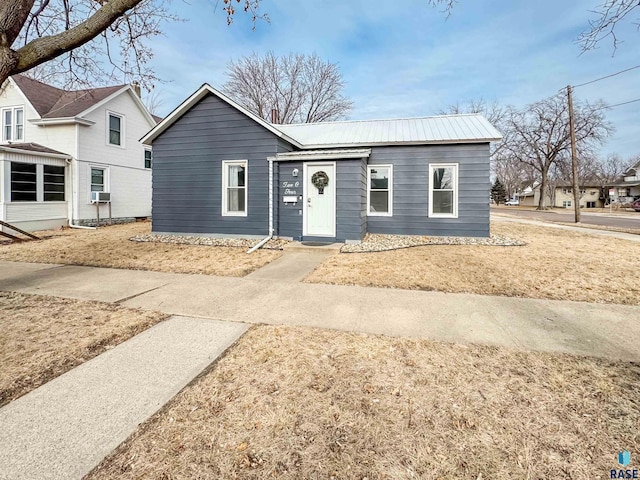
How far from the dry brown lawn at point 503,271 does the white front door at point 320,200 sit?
1.97 m

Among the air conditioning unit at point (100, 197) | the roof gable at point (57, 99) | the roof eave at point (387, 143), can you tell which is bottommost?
the air conditioning unit at point (100, 197)

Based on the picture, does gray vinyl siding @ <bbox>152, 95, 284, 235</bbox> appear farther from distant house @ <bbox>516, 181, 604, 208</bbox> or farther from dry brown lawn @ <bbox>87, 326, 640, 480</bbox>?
distant house @ <bbox>516, 181, 604, 208</bbox>

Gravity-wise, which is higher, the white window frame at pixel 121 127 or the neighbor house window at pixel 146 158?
the white window frame at pixel 121 127

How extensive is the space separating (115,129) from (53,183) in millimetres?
4214

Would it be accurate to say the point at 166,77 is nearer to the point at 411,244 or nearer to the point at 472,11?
the point at 472,11

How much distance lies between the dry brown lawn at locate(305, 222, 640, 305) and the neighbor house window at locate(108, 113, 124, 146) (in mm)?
15634

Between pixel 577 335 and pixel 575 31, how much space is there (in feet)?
15.2

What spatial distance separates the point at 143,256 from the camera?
8.15m

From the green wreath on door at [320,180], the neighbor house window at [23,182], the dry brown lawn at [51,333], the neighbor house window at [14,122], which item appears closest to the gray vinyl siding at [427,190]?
the green wreath on door at [320,180]

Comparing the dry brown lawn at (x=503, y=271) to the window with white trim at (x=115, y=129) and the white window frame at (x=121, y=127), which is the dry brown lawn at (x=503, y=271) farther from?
the window with white trim at (x=115, y=129)

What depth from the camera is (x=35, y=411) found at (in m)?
2.25

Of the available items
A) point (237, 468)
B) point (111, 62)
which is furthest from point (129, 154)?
point (237, 468)

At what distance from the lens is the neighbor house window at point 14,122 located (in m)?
15.8

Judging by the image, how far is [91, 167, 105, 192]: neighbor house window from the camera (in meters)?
16.1
